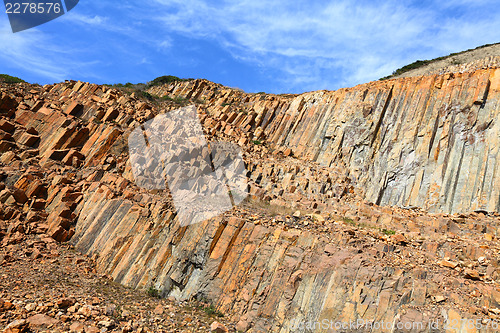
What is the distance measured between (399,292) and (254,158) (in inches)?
791

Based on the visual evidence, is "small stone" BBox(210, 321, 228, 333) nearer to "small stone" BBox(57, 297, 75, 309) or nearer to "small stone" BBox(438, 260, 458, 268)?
"small stone" BBox(57, 297, 75, 309)

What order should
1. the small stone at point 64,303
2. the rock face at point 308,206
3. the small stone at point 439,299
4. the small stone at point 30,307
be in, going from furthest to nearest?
the rock face at point 308,206 → the small stone at point 64,303 → the small stone at point 30,307 → the small stone at point 439,299

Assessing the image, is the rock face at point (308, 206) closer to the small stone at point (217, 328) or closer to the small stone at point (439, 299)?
the small stone at point (439, 299)

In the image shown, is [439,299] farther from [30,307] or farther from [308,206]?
[30,307]

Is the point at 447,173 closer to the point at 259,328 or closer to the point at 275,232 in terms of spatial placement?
the point at 275,232

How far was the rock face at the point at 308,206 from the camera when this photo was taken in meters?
11.9

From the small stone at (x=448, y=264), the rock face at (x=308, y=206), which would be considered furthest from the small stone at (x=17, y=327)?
the small stone at (x=448, y=264)

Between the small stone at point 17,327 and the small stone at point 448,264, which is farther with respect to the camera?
the small stone at point 448,264

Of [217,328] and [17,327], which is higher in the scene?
[217,328]

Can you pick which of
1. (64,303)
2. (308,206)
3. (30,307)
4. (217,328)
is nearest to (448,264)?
(217,328)

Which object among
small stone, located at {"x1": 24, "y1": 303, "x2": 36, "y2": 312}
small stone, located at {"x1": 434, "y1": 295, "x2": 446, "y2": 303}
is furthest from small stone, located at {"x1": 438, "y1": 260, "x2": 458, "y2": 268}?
small stone, located at {"x1": 24, "y1": 303, "x2": 36, "y2": 312}

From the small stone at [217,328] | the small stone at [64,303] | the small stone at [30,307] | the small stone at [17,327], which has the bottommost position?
the small stone at [17,327]

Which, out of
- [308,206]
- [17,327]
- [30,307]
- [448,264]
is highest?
[308,206]

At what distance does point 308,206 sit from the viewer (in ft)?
71.3
